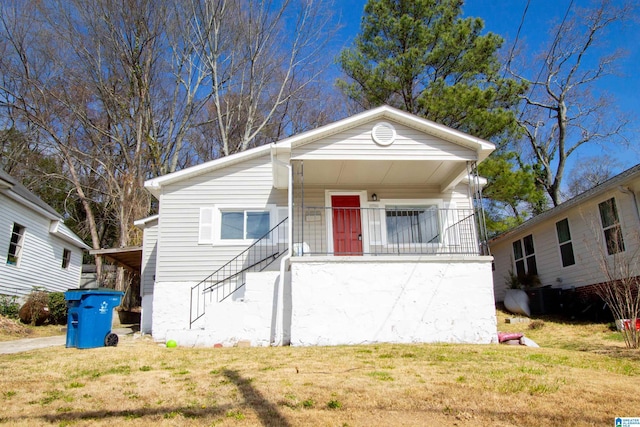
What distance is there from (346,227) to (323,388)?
7.08 meters

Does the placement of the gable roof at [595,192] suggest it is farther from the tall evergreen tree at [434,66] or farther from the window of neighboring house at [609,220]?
the tall evergreen tree at [434,66]

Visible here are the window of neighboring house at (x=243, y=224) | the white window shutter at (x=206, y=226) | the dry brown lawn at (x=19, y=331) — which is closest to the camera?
the white window shutter at (x=206, y=226)

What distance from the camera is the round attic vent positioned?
941 centimetres

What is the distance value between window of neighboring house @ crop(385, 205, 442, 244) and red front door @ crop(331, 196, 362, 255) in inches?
30.2

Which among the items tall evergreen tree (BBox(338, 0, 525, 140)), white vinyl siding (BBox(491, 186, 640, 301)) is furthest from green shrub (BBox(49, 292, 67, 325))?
white vinyl siding (BBox(491, 186, 640, 301))

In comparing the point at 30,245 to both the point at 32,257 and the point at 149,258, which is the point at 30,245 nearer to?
the point at 32,257

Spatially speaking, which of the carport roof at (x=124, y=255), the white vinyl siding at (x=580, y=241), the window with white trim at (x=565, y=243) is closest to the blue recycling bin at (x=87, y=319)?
the carport roof at (x=124, y=255)

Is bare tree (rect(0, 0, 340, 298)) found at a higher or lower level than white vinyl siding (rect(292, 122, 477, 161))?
higher

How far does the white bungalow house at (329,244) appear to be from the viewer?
27.1 ft

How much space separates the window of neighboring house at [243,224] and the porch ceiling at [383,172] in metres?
1.48

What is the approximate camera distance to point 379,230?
11.3m

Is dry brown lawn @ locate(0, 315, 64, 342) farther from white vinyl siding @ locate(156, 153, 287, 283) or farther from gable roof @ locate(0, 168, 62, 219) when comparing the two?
white vinyl siding @ locate(156, 153, 287, 283)

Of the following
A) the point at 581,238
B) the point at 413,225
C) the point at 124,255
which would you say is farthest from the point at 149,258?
the point at 581,238

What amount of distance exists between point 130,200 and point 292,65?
383 inches
